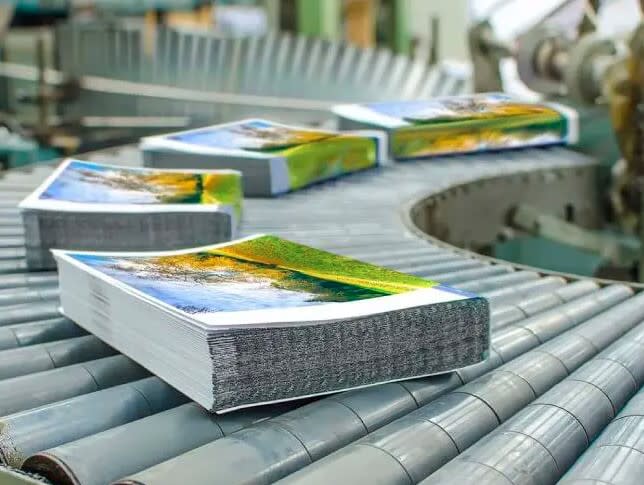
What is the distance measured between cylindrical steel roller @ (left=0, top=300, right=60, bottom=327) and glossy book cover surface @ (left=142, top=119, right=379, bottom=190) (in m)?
1.58

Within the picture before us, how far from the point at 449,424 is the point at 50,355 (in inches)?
26.4

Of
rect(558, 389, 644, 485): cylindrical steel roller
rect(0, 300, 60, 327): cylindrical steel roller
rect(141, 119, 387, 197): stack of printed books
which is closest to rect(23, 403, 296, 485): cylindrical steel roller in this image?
rect(558, 389, 644, 485): cylindrical steel roller

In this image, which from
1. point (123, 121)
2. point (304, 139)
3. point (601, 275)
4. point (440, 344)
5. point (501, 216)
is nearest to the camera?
point (440, 344)

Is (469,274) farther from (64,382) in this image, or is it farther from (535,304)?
(64,382)

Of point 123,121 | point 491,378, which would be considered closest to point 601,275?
point 491,378

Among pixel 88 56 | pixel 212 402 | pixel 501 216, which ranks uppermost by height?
pixel 88 56

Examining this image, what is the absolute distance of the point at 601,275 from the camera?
5.79m

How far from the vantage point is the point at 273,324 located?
1.10m

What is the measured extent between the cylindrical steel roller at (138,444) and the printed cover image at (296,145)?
218 cm

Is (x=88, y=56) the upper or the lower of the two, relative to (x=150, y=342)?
upper

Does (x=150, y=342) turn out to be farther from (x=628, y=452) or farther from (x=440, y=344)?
(x=628, y=452)

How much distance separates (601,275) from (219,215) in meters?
4.20

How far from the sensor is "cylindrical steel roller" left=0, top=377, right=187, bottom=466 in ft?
3.48

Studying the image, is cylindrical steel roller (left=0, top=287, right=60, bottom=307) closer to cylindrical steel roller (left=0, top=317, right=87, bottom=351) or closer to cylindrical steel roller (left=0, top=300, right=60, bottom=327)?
cylindrical steel roller (left=0, top=300, right=60, bottom=327)
